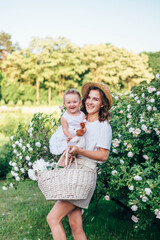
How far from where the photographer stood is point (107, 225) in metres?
3.71

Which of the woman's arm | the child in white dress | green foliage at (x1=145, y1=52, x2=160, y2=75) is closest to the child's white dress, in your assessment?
the child in white dress

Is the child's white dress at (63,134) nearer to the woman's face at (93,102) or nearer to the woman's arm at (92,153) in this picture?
the woman's face at (93,102)

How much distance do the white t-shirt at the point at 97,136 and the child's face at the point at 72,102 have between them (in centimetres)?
36

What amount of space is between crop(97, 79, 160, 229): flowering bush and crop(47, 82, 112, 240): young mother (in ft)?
1.59

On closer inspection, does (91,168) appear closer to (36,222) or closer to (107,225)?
(107,225)

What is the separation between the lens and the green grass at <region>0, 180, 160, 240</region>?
3.46m

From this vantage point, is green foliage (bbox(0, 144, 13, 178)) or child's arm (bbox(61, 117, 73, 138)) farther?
green foliage (bbox(0, 144, 13, 178))

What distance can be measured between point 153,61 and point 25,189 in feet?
113

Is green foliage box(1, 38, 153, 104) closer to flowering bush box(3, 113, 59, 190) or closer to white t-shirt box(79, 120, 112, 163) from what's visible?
flowering bush box(3, 113, 59, 190)

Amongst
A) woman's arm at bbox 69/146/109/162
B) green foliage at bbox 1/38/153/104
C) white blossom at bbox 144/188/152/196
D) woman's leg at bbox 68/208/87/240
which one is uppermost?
green foliage at bbox 1/38/153/104

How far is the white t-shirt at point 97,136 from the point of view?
2160 mm

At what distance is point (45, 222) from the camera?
12.7 feet

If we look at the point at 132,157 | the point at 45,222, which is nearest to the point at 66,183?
the point at 132,157

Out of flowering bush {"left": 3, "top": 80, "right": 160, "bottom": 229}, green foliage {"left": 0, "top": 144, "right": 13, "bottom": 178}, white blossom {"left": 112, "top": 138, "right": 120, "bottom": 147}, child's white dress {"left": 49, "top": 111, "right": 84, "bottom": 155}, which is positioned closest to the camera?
flowering bush {"left": 3, "top": 80, "right": 160, "bottom": 229}
